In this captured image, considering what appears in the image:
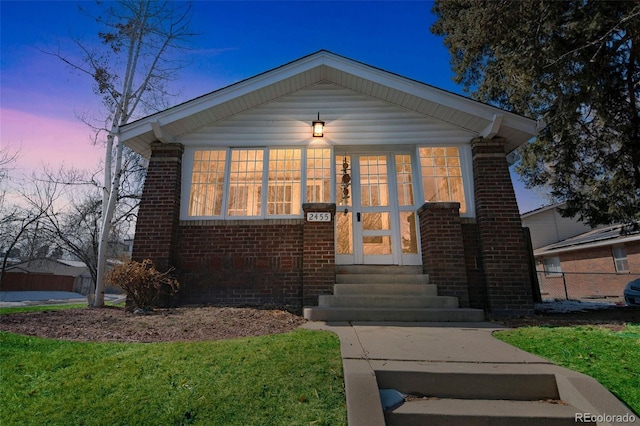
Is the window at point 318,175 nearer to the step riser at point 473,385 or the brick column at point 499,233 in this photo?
the brick column at point 499,233

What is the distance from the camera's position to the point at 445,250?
19.5 ft

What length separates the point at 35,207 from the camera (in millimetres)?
11883

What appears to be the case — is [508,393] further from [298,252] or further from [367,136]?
[367,136]

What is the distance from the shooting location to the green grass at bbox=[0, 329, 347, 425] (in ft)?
6.47

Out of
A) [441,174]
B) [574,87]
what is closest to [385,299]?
[441,174]

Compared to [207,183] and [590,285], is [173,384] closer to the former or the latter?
[207,183]

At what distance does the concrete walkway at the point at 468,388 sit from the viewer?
6.83 ft

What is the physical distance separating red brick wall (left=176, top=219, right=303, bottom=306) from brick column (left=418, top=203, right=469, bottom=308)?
250 centimetres

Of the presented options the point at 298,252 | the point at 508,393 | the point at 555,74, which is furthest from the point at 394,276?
the point at 555,74

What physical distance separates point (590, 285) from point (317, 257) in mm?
19827

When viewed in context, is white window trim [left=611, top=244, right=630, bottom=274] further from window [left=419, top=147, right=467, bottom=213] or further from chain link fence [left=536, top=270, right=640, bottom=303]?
window [left=419, top=147, right=467, bottom=213]

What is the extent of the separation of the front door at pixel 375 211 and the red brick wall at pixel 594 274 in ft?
44.1

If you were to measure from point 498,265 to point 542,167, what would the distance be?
16.9 ft

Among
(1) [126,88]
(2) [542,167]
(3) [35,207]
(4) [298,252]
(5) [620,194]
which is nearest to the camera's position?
(4) [298,252]
